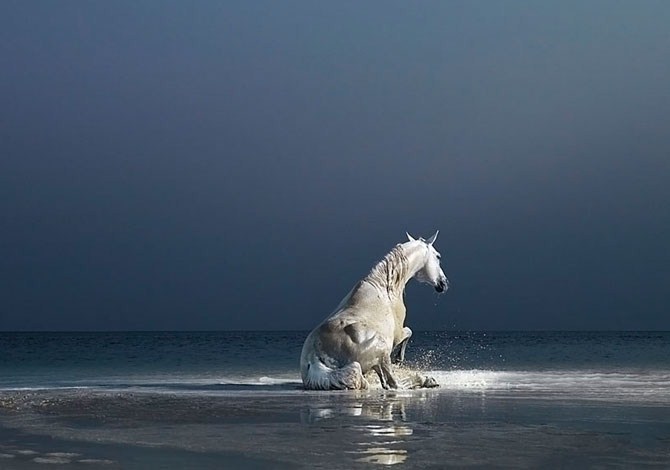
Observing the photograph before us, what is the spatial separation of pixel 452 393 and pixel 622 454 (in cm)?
622

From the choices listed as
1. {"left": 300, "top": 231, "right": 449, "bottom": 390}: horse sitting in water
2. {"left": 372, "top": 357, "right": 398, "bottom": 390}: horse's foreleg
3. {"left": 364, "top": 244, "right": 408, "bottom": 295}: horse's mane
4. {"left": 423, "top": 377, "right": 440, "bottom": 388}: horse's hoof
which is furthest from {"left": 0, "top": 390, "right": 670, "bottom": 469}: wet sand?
{"left": 364, "top": 244, "right": 408, "bottom": 295}: horse's mane

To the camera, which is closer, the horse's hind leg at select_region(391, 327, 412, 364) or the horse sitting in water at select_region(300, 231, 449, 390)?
the horse sitting in water at select_region(300, 231, 449, 390)

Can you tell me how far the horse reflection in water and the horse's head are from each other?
4.38 metres

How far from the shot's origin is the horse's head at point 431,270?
15.9 meters

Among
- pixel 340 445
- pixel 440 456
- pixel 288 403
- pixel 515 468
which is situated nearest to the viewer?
pixel 515 468

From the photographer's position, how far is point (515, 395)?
484 inches

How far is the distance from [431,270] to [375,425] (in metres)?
7.69

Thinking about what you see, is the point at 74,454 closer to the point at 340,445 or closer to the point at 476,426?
the point at 340,445

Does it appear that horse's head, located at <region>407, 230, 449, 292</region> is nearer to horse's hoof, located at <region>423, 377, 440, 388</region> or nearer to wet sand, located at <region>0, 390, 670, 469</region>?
horse's hoof, located at <region>423, 377, 440, 388</region>

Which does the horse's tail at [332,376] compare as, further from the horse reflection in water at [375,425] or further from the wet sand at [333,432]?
the horse reflection in water at [375,425]

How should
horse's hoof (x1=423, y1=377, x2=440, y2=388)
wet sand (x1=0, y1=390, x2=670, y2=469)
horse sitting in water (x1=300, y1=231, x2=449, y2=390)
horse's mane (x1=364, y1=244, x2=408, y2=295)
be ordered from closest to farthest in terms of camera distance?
wet sand (x1=0, y1=390, x2=670, y2=469) < horse sitting in water (x1=300, y1=231, x2=449, y2=390) < horse's hoof (x1=423, y1=377, x2=440, y2=388) < horse's mane (x1=364, y1=244, x2=408, y2=295)

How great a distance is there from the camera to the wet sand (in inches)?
252

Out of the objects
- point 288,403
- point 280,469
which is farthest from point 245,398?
point 280,469

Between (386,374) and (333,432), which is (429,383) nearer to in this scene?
(386,374)
